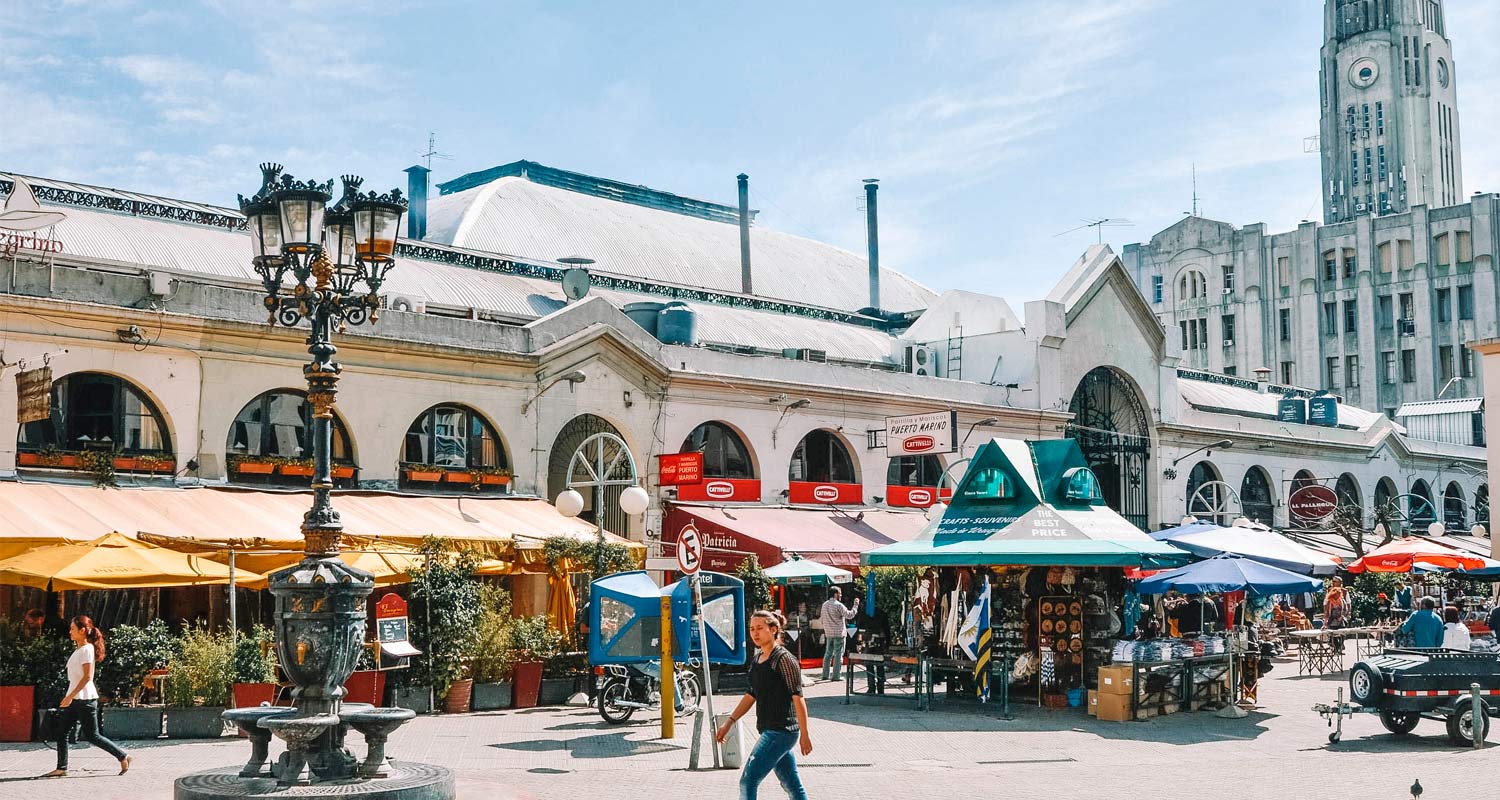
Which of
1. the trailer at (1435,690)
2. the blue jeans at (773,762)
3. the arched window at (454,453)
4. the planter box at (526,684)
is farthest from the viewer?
the arched window at (454,453)

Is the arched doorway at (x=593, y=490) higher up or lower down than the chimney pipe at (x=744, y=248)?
lower down

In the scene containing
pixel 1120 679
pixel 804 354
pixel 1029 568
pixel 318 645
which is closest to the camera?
pixel 318 645

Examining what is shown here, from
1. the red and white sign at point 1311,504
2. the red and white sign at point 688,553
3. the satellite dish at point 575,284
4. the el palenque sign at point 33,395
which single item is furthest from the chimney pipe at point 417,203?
the red and white sign at point 1311,504

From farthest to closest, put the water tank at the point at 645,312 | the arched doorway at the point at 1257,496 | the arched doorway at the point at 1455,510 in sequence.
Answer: the arched doorway at the point at 1455,510, the arched doorway at the point at 1257,496, the water tank at the point at 645,312

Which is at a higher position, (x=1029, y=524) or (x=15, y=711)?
(x=1029, y=524)

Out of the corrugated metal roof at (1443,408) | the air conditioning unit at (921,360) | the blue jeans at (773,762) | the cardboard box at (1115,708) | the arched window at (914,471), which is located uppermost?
the air conditioning unit at (921,360)

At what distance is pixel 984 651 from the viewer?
2148cm

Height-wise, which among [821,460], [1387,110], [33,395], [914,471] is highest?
[1387,110]

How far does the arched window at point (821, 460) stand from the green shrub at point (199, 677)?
17.1 m

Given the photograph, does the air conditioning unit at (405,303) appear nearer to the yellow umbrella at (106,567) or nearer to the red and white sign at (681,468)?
the red and white sign at (681,468)

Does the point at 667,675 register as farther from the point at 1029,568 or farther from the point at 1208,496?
the point at 1208,496

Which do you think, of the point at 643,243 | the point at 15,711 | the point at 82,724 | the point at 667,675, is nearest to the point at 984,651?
the point at 667,675

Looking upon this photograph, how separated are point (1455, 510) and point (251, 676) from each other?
52.3 m

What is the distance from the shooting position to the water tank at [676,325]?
32.1 meters
